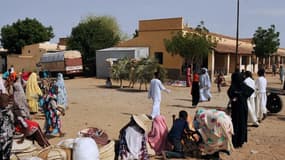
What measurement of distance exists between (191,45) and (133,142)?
20991 millimetres

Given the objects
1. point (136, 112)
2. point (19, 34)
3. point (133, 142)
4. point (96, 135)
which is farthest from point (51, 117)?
point (19, 34)

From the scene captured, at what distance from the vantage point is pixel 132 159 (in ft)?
20.4

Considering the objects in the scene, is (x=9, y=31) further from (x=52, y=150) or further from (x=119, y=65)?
(x=52, y=150)

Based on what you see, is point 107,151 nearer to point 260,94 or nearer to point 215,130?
point 215,130

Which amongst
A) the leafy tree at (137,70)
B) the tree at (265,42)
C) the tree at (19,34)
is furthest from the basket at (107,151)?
the tree at (19,34)

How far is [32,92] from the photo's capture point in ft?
40.2

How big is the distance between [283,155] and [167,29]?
24.3m

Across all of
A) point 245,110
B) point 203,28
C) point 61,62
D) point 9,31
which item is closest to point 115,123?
point 245,110

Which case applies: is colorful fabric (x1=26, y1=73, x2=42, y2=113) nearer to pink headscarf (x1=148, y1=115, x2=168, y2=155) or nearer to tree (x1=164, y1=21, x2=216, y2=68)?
pink headscarf (x1=148, y1=115, x2=168, y2=155)

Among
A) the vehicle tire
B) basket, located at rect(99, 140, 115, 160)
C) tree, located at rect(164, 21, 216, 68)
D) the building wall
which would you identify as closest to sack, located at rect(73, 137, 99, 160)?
basket, located at rect(99, 140, 115, 160)

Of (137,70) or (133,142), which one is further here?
(137,70)

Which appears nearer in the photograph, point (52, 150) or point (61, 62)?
point (52, 150)

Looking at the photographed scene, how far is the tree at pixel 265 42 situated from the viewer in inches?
1607

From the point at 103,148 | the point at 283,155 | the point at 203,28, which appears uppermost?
the point at 203,28
